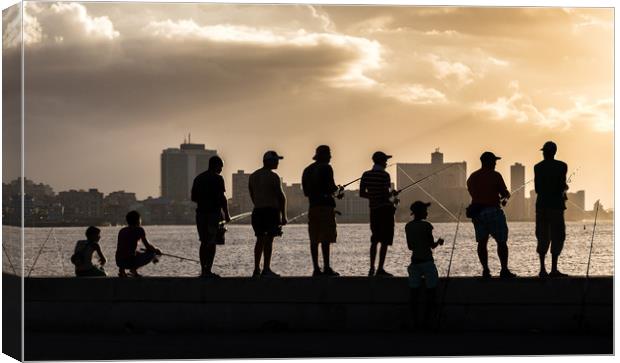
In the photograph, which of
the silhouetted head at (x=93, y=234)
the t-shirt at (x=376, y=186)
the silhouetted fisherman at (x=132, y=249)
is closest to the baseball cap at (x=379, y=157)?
the t-shirt at (x=376, y=186)

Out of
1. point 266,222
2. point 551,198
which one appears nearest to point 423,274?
point 551,198

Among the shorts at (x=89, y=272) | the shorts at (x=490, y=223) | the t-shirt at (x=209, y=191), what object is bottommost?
the shorts at (x=89, y=272)

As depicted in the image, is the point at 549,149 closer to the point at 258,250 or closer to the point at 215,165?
the point at 258,250

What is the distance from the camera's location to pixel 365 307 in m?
13.9

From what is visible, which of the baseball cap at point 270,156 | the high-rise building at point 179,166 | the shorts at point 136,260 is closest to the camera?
the baseball cap at point 270,156

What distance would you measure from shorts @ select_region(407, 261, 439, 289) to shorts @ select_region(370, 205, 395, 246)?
22.1 inches

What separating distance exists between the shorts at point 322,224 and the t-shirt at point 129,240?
2017 millimetres

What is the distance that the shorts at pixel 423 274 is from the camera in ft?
44.4

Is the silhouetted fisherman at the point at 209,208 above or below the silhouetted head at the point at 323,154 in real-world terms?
below

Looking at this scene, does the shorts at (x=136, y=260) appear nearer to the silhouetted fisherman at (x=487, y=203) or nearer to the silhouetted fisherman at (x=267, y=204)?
the silhouetted fisherman at (x=267, y=204)

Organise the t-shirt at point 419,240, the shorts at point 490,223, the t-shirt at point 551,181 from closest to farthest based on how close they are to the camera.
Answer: the t-shirt at point 419,240 < the shorts at point 490,223 < the t-shirt at point 551,181

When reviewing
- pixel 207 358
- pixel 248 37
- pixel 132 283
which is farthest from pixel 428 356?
pixel 248 37

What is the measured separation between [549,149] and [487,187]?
0.83 m

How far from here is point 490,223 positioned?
1384cm
